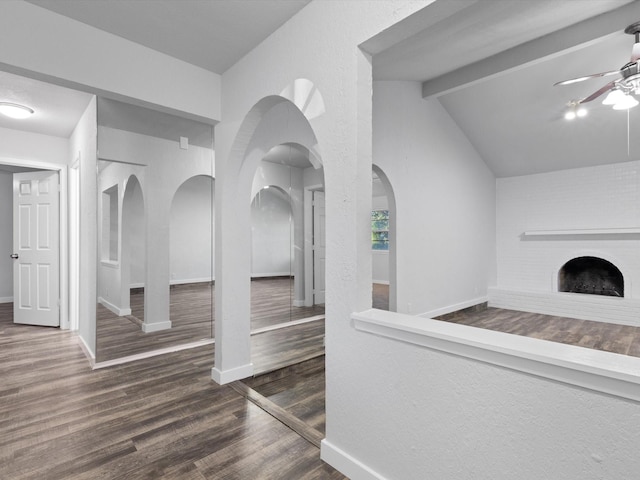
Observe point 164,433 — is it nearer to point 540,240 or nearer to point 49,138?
point 49,138

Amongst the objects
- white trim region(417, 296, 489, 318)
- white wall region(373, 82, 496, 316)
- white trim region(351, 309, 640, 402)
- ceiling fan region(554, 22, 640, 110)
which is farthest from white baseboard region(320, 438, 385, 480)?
ceiling fan region(554, 22, 640, 110)

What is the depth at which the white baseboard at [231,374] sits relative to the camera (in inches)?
107

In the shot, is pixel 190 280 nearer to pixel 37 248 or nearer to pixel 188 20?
pixel 188 20

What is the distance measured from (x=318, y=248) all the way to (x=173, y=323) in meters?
2.84

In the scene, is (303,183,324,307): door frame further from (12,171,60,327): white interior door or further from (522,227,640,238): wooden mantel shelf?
(522,227,640,238): wooden mantel shelf

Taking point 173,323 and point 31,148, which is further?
point 31,148

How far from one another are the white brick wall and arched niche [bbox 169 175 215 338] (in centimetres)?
532

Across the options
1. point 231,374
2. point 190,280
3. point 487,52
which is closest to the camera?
point 231,374

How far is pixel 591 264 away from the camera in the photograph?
19.5ft

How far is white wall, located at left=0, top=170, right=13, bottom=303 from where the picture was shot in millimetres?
6023

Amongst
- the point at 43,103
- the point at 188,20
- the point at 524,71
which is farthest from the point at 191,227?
the point at 524,71

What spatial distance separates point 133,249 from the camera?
3.29 m

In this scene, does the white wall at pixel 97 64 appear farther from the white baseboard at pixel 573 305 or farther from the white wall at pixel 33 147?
the white baseboard at pixel 573 305

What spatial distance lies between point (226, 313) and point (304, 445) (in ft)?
→ 4.06
